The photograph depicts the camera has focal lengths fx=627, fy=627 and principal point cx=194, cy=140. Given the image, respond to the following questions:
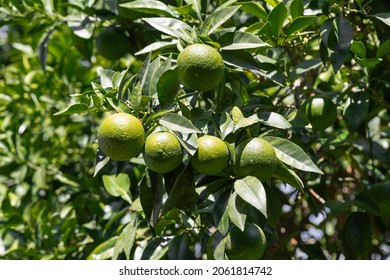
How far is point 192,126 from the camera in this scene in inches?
49.4

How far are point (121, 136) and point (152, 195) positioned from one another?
0.72 ft

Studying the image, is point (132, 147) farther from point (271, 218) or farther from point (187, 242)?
point (187, 242)

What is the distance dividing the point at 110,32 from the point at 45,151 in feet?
2.87

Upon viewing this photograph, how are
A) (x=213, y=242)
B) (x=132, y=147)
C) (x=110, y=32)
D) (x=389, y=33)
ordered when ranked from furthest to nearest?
(x=110, y=32) → (x=389, y=33) → (x=213, y=242) → (x=132, y=147)

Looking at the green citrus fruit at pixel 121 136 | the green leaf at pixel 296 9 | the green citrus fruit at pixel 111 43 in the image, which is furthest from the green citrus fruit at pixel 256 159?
the green citrus fruit at pixel 111 43

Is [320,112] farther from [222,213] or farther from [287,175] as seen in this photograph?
[222,213]

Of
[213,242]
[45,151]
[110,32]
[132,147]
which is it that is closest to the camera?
[132,147]

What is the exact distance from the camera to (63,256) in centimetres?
211

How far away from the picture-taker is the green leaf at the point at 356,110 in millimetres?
1694

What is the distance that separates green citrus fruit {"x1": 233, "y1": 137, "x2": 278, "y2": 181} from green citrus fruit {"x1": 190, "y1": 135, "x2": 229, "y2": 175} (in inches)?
1.3

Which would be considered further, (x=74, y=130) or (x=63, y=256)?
(x=74, y=130)

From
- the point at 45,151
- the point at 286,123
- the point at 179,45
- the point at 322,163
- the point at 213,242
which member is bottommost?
the point at 45,151

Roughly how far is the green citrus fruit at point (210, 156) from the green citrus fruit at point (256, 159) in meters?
0.03
